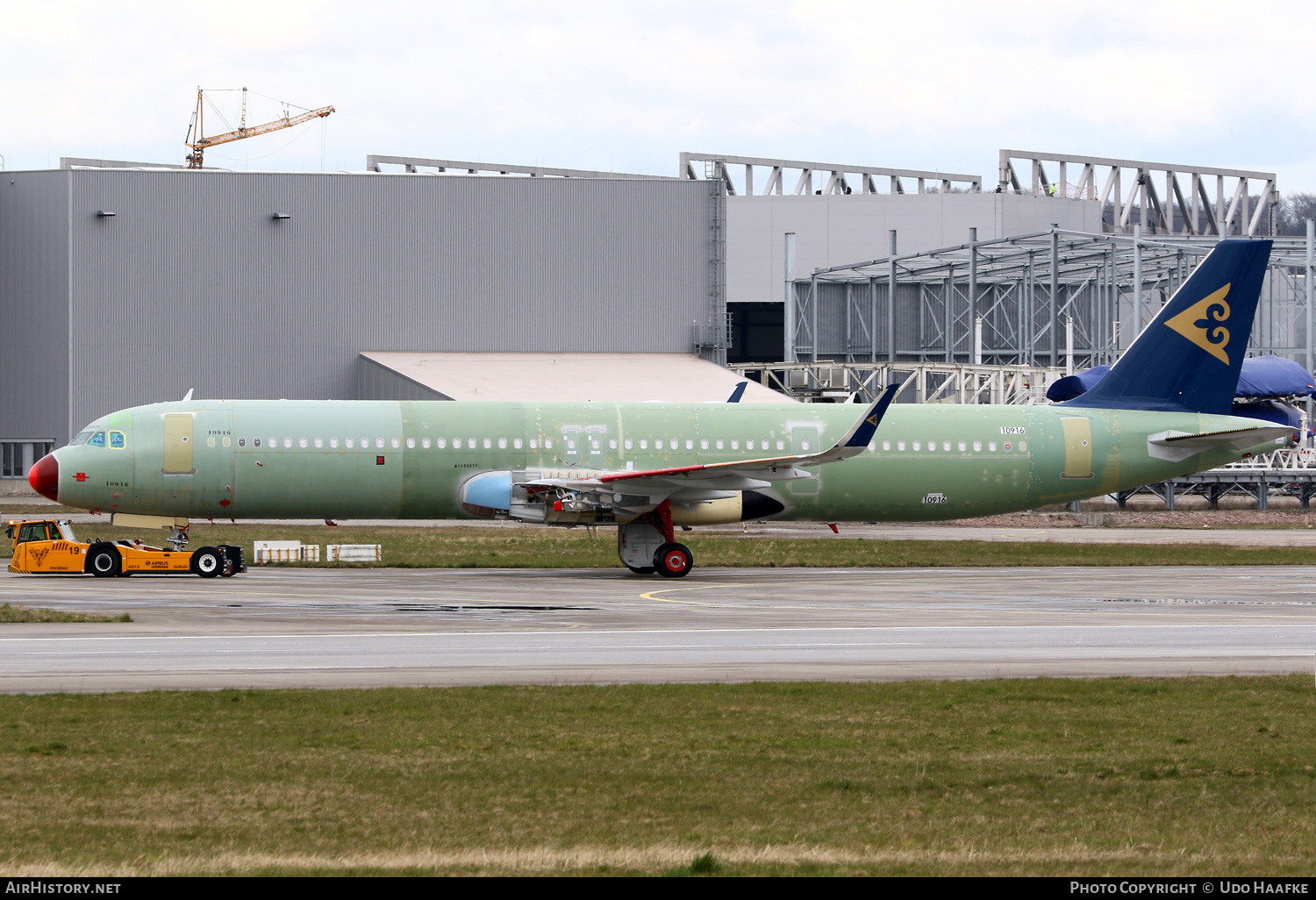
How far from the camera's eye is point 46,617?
24.2m

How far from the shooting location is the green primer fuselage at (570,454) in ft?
117

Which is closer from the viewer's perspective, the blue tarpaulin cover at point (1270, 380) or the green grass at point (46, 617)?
the green grass at point (46, 617)

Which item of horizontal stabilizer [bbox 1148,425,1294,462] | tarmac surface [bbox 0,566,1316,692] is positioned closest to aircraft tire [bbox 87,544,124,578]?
tarmac surface [bbox 0,566,1316,692]

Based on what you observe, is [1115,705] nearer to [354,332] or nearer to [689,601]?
[689,601]

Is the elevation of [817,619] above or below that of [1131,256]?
below

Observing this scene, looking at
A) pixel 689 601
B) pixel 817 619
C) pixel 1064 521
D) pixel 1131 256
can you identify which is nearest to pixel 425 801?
pixel 817 619

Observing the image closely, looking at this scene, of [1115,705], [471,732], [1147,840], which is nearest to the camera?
[1147,840]

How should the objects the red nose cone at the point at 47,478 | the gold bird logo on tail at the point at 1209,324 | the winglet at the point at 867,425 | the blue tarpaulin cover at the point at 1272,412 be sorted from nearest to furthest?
the winglet at the point at 867,425 → the red nose cone at the point at 47,478 → the gold bird logo on tail at the point at 1209,324 → the blue tarpaulin cover at the point at 1272,412

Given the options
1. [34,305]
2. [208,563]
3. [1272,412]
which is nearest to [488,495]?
[208,563]

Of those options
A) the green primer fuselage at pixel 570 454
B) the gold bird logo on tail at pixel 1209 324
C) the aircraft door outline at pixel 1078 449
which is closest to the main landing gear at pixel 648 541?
the green primer fuselage at pixel 570 454

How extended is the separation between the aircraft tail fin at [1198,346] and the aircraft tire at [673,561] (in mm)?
13539

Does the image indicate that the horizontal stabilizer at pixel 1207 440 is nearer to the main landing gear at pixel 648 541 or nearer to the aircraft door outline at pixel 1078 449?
the aircraft door outline at pixel 1078 449

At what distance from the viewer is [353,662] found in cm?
1980

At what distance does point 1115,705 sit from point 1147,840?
6561mm
